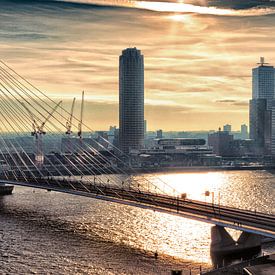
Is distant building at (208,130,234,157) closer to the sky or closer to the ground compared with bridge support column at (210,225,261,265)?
closer to the sky

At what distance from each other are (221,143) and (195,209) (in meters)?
74.3

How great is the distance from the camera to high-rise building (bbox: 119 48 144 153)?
99375 millimetres

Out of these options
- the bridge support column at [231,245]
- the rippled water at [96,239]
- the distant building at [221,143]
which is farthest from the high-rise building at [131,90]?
the bridge support column at [231,245]

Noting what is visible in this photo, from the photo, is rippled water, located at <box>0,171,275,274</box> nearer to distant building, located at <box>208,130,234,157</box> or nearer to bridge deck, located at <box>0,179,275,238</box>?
bridge deck, located at <box>0,179,275,238</box>

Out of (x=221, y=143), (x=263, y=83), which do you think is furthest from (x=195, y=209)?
(x=263, y=83)

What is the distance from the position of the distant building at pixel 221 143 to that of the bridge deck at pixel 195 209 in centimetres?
6449

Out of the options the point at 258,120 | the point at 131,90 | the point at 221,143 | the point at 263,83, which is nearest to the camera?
the point at 221,143

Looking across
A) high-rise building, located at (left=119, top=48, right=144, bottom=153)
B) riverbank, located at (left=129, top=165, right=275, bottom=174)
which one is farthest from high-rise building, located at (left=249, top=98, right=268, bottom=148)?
riverbank, located at (left=129, top=165, right=275, bottom=174)

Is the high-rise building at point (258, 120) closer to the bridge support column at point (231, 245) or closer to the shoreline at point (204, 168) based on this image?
the shoreline at point (204, 168)

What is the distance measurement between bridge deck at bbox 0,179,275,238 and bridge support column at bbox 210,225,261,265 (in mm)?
490

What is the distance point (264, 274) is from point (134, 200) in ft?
32.4

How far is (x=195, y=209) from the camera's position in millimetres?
20578

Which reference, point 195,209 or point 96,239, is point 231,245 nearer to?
point 195,209

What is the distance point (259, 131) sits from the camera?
102 m
